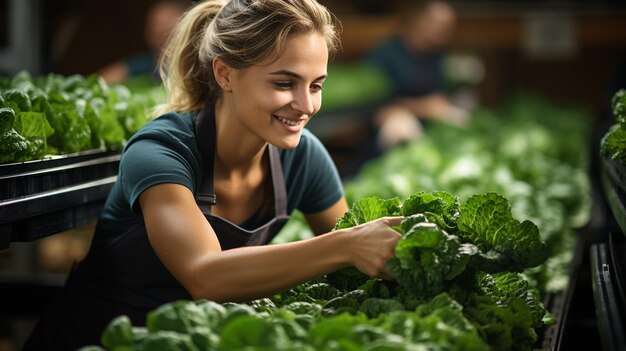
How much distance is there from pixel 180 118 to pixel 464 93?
9864 mm

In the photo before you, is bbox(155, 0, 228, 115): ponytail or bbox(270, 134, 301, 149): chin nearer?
bbox(270, 134, 301, 149): chin

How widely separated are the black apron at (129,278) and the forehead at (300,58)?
0.32 m

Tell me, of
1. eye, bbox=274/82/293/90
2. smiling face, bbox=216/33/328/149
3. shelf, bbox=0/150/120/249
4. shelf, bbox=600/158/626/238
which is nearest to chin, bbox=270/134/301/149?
smiling face, bbox=216/33/328/149

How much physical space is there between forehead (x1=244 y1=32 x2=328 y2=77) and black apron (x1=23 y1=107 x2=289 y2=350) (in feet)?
1.06

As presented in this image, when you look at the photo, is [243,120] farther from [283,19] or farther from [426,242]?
[426,242]

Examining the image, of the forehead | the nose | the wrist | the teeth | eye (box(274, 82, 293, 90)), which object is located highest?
the forehead

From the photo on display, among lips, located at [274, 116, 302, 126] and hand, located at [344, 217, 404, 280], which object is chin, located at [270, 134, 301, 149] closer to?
lips, located at [274, 116, 302, 126]

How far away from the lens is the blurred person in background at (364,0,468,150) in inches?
292

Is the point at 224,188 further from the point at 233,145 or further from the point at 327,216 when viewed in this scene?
the point at 327,216

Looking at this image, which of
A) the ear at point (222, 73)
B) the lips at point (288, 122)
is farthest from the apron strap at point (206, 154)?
the lips at point (288, 122)

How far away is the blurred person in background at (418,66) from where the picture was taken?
7.42 meters

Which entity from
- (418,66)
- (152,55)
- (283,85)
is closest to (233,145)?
(283,85)

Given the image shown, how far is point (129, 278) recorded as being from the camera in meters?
2.44

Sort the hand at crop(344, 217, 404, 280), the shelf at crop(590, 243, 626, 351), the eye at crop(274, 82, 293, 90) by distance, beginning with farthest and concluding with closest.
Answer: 1. the eye at crop(274, 82, 293, 90)
2. the hand at crop(344, 217, 404, 280)
3. the shelf at crop(590, 243, 626, 351)
